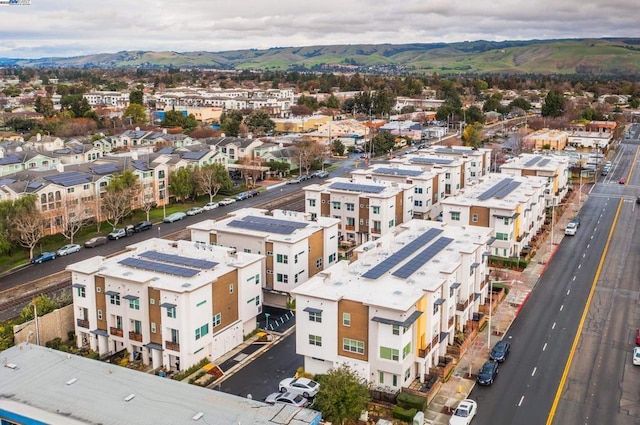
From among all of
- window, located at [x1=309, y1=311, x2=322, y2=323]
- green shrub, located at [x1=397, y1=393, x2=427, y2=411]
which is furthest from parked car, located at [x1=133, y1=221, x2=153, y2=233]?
green shrub, located at [x1=397, y1=393, x2=427, y2=411]

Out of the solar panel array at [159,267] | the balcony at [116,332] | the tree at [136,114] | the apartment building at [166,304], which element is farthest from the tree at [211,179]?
the tree at [136,114]

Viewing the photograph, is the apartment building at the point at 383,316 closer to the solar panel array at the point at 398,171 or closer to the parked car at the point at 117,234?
the solar panel array at the point at 398,171

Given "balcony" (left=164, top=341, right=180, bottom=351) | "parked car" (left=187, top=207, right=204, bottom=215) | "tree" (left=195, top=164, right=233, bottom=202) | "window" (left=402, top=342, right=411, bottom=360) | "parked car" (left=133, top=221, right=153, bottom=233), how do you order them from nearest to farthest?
"window" (left=402, top=342, right=411, bottom=360)
"balcony" (left=164, top=341, right=180, bottom=351)
"parked car" (left=133, top=221, right=153, bottom=233)
"parked car" (left=187, top=207, right=204, bottom=215)
"tree" (left=195, top=164, right=233, bottom=202)

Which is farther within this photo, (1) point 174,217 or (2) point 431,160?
(2) point 431,160

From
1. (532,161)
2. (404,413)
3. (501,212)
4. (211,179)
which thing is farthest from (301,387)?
(532,161)

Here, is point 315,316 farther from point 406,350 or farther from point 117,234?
point 117,234

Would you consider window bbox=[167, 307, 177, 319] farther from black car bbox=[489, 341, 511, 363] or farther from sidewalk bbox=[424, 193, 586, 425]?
black car bbox=[489, 341, 511, 363]

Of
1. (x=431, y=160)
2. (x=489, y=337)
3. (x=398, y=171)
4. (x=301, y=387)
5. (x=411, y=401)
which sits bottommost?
(x=411, y=401)
